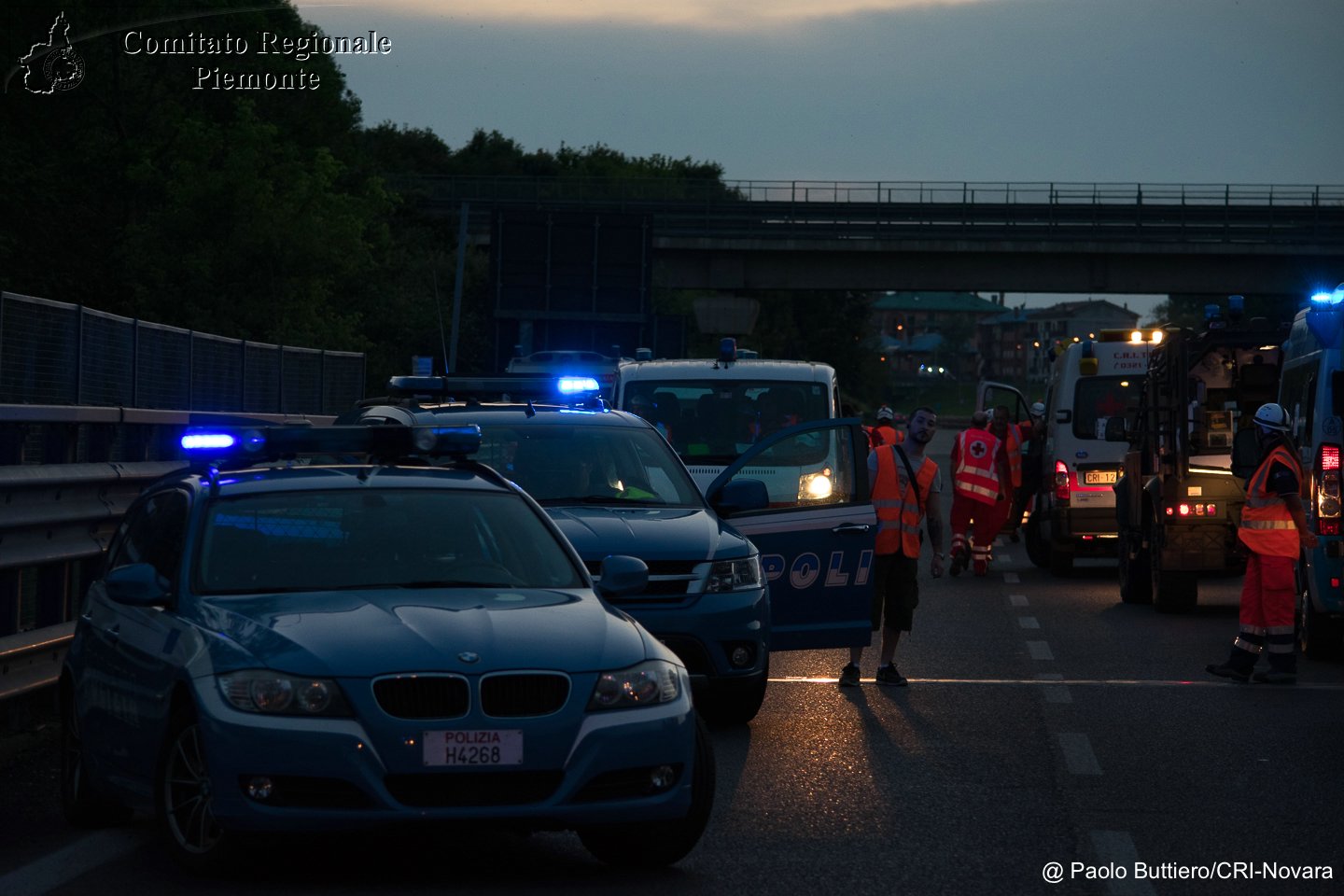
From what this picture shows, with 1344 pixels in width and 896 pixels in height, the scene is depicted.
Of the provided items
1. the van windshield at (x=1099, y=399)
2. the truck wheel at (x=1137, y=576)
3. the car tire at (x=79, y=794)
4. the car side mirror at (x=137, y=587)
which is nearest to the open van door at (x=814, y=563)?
the car tire at (x=79, y=794)

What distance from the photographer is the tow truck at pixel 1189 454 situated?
18141 mm

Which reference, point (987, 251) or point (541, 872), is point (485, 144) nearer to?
point (987, 251)

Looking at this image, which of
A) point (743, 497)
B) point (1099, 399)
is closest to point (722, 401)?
point (743, 497)

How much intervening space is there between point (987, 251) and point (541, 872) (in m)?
58.4

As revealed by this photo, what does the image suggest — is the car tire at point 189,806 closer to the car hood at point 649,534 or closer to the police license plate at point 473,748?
the police license plate at point 473,748

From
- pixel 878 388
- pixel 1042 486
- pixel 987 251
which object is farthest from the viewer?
pixel 878 388

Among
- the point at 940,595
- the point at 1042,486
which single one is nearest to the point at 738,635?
the point at 940,595

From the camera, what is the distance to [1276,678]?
13180 millimetres

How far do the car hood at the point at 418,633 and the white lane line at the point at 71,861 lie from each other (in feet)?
3.15

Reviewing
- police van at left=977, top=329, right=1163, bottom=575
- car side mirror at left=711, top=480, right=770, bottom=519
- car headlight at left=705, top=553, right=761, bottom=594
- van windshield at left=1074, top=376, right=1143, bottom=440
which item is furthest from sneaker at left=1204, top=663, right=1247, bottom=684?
van windshield at left=1074, top=376, right=1143, bottom=440

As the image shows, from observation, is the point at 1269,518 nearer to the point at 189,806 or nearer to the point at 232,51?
the point at 189,806

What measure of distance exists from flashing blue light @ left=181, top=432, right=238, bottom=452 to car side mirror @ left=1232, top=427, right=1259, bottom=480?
9.09 meters

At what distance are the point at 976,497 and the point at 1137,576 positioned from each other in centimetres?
354

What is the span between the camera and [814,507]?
39.5 ft
